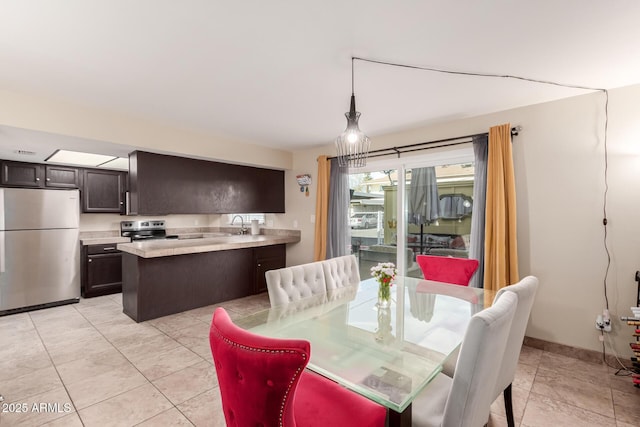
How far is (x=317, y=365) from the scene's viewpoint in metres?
1.35

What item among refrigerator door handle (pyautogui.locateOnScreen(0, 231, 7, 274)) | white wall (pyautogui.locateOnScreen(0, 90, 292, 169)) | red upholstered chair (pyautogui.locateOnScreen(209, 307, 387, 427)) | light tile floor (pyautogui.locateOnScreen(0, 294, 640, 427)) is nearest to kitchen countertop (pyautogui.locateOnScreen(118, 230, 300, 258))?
light tile floor (pyautogui.locateOnScreen(0, 294, 640, 427))

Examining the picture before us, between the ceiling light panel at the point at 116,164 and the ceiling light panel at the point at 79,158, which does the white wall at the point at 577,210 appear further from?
the ceiling light panel at the point at 79,158

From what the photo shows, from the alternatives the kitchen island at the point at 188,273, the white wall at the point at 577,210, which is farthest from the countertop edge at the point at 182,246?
the white wall at the point at 577,210

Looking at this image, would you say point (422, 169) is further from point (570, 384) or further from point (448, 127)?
point (570, 384)

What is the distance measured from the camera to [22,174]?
4.37 meters

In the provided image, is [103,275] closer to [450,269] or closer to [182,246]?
[182,246]

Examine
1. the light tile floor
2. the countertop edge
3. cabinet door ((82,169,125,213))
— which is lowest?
the light tile floor

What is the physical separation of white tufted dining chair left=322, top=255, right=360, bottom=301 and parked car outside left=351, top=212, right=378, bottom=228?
1.40 metres

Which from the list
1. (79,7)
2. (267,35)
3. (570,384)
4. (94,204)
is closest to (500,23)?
(267,35)

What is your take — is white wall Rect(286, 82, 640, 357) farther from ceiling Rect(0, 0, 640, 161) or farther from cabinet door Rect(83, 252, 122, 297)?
cabinet door Rect(83, 252, 122, 297)

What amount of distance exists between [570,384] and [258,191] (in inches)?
172

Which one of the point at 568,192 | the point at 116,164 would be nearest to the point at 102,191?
the point at 116,164

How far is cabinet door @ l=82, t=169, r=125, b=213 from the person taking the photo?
4859 millimetres

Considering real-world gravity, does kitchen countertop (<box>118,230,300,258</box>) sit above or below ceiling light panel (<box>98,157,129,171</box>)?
below
